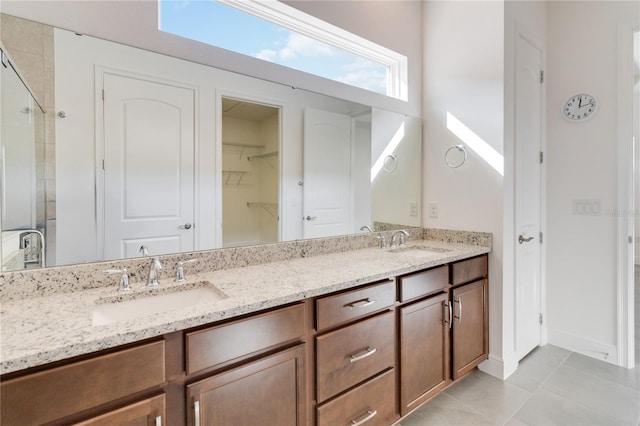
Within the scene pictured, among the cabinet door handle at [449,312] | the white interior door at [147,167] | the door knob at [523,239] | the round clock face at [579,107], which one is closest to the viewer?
the white interior door at [147,167]

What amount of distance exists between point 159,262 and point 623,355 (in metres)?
3.10

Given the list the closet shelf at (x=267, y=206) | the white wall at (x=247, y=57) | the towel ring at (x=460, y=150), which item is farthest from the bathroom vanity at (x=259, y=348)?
the white wall at (x=247, y=57)

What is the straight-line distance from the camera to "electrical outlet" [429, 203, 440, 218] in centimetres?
245

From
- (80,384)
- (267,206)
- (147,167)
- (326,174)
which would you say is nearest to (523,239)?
(326,174)

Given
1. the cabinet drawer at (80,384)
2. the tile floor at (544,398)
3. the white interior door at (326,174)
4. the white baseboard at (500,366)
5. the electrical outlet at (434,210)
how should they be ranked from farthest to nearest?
the electrical outlet at (434,210) < the white baseboard at (500,366) < the white interior door at (326,174) < the tile floor at (544,398) < the cabinet drawer at (80,384)

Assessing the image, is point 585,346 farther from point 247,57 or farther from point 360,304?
point 247,57

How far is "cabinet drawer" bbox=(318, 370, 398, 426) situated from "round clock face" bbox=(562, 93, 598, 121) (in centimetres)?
238

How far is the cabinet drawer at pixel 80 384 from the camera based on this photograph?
703mm

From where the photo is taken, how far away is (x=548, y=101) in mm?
2494

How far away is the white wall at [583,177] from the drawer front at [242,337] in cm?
240

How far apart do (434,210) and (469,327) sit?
2.98 feet

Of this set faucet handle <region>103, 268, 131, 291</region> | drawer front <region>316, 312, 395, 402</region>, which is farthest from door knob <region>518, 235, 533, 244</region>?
faucet handle <region>103, 268, 131, 291</region>

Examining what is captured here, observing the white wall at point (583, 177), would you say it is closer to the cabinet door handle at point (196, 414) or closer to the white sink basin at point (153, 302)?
the white sink basin at point (153, 302)

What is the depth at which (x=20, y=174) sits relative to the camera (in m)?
1.11
